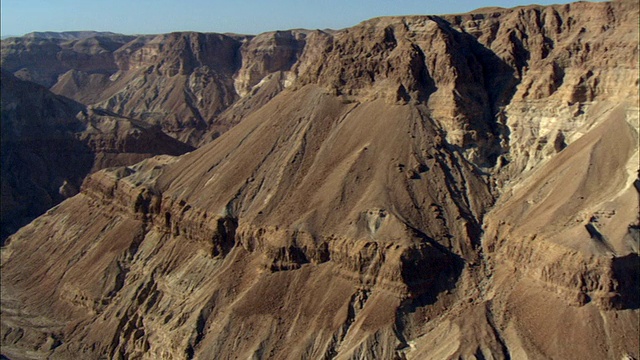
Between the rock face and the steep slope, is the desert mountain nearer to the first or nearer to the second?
the steep slope

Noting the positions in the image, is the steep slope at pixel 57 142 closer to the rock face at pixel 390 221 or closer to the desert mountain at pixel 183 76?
the desert mountain at pixel 183 76

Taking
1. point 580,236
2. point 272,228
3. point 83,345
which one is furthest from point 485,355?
point 83,345

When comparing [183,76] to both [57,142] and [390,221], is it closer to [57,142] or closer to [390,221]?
[57,142]

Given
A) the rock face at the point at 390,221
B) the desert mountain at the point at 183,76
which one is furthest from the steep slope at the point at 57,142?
the rock face at the point at 390,221

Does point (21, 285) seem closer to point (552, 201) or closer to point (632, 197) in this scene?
point (552, 201)

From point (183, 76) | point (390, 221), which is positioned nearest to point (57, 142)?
point (183, 76)
